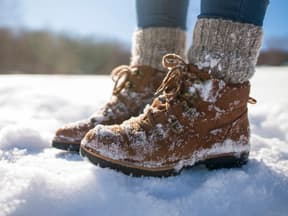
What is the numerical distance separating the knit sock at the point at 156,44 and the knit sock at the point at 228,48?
9.1 inches

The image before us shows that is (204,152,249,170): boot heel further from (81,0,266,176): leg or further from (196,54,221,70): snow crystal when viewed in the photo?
(196,54,221,70): snow crystal

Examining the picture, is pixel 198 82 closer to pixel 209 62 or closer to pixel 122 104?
pixel 209 62

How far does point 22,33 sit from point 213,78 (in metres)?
17.6

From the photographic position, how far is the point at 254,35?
760 mm

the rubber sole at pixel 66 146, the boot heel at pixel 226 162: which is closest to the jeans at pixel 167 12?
the boot heel at pixel 226 162

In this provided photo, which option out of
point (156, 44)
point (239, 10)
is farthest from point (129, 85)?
point (239, 10)

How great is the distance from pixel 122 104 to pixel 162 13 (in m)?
0.28

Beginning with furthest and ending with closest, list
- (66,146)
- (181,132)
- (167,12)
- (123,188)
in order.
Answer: (167,12) < (66,146) < (181,132) < (123,188)

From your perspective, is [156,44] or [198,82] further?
[156,44]

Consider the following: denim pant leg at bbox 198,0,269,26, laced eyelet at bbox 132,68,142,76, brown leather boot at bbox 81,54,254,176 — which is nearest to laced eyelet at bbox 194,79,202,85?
brown leather boot at bbox 81,54,254,176

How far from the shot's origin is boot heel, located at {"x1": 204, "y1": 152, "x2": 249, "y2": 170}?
0.77 metres

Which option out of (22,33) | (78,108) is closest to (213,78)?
(78,108)

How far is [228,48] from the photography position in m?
0.76

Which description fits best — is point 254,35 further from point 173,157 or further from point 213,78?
point 173,157
